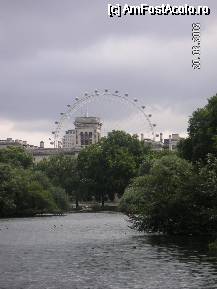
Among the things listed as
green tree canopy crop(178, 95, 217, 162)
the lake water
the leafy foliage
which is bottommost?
the lake water

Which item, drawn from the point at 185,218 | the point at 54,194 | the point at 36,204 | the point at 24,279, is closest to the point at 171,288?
the point at 24,279

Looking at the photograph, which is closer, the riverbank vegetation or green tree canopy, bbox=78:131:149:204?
the riverbank vegetation

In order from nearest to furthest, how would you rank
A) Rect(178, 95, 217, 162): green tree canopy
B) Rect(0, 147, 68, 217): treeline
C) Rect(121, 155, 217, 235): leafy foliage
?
Rect(121, 155, 217, 235): leafy foliage → Rect(178, 95, 217, 162): green tree canopy → Rect(0, 147, 68, 217): treeline

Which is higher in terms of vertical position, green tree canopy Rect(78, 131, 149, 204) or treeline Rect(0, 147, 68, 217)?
green tree canopy Rect(78, 131, 149, 204)

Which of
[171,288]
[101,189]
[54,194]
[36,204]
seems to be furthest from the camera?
[101,189]

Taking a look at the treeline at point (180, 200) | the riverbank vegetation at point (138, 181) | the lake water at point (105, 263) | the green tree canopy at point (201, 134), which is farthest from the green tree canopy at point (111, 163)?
the lake water at point (105, 263)

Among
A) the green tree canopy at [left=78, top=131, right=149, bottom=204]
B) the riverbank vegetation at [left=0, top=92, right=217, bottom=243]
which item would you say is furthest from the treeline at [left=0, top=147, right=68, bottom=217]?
the green tree canopy at [left=78, top=131, right=149, bottom=204]

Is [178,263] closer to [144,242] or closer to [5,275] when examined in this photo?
[5,275]

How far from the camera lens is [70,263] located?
133ft

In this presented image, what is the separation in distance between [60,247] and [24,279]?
16.9m

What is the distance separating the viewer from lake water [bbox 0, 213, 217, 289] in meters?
32.8

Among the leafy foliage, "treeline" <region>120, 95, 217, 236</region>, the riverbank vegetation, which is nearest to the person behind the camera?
"treeline" <region>120, 95, 217, 236</region>

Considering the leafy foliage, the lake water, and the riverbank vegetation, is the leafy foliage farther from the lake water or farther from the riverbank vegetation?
the lake water

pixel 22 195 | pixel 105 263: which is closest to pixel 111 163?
pixel 22 195
